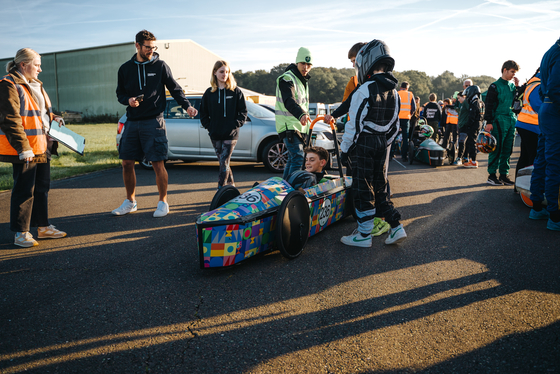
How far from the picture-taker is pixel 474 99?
27.1 feet

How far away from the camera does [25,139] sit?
12.0 feet

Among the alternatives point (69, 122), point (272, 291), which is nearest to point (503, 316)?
point (272, 291)

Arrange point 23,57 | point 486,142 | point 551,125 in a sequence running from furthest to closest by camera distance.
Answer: point 486,142, point 551,125, point 23,57

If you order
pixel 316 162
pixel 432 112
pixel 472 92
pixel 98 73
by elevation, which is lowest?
pixel 316 162

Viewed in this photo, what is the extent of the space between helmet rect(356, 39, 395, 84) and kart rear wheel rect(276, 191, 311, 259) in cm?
132

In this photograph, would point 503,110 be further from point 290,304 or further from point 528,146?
point 290,304

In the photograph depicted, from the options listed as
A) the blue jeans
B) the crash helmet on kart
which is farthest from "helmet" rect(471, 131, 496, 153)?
the crash helmet on kart

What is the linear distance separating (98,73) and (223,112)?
36988 millimetres

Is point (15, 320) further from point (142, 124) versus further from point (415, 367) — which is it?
point (142, 124)

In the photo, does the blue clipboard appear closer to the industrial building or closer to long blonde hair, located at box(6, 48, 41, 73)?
long blonde hair, located at box(6, 48, 41, 73)

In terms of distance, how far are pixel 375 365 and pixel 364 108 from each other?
2176mm

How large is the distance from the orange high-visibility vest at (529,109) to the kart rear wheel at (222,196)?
4178 mm

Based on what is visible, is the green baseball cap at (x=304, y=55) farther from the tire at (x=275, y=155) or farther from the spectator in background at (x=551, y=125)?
the tire at (x=275, y=155)

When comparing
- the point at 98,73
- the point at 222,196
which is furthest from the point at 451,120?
the point at 98,73
